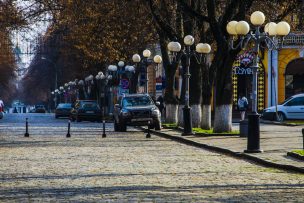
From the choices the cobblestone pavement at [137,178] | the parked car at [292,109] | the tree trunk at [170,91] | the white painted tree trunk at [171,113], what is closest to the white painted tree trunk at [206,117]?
the tree trunk at [170,91]

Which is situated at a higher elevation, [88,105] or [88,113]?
[88,105]

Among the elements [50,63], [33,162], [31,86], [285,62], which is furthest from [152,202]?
[31,86]

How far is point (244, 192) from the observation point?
12008 millimetres

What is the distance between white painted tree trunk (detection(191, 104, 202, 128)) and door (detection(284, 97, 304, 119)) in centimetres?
1379

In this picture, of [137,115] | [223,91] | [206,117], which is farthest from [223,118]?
[137,115]

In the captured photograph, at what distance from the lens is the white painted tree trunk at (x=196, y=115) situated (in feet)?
114

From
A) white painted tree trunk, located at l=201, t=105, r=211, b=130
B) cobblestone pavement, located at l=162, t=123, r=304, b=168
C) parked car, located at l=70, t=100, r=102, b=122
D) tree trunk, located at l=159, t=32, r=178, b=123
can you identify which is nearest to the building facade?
parked car, located at l=70, t=100, r=102, b=122

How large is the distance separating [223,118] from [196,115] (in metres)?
4.92

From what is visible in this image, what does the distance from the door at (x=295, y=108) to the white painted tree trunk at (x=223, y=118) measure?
1789cm

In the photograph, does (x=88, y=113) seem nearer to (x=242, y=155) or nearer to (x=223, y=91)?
(x=223, y=91)

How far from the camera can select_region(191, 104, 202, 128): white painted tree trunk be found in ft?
114

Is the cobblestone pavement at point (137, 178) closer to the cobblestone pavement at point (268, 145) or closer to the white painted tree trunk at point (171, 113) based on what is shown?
the cobblestone pavement at point (268, 145)

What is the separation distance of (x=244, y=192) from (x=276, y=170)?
4288mm

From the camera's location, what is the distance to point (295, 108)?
47562mm
